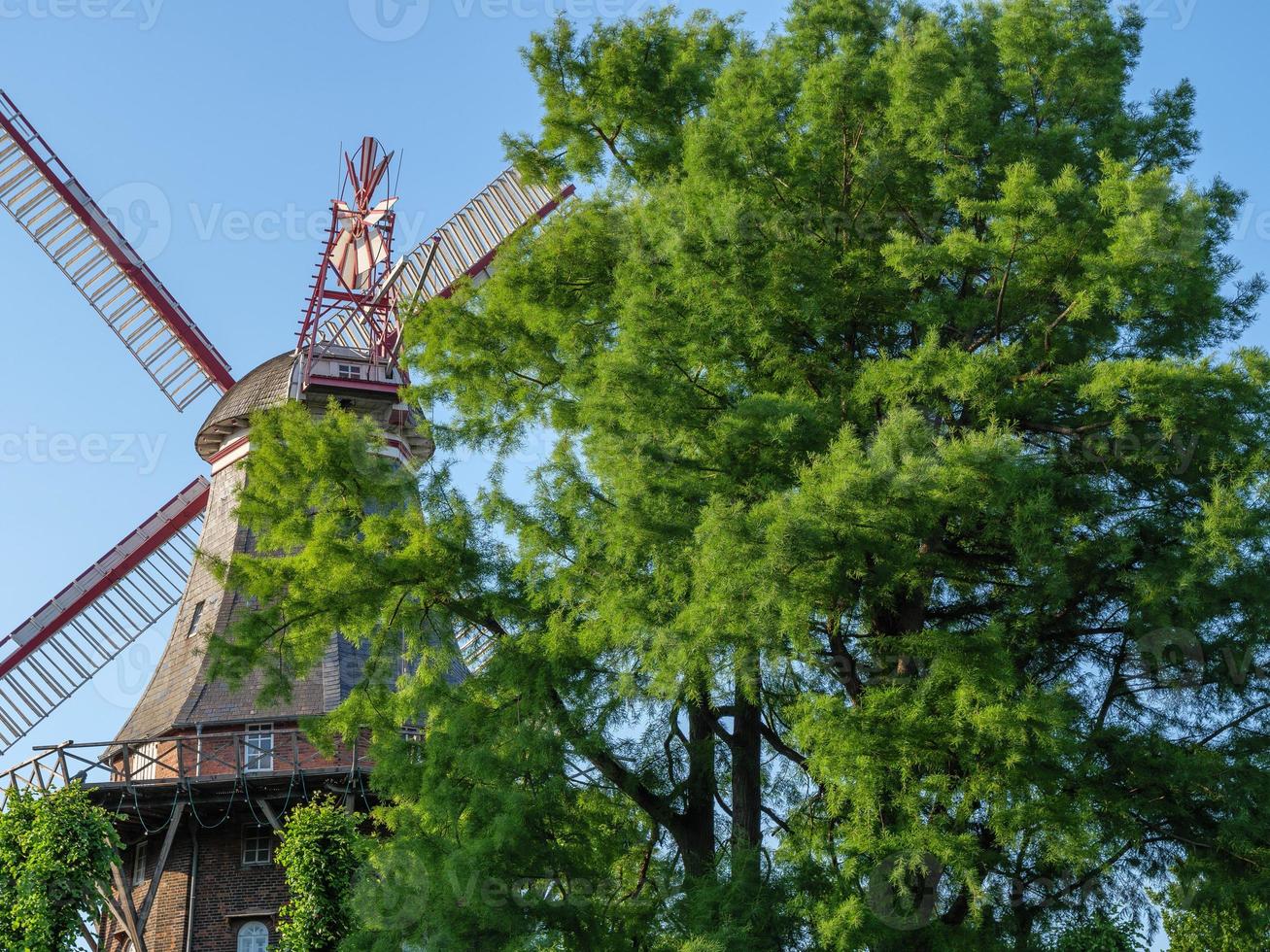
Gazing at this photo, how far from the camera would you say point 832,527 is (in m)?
12.4

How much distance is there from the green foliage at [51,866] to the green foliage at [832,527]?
6752mm

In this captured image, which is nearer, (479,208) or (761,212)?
(761,212)

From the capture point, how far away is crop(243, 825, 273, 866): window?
23609 millimetres

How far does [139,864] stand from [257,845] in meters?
2.14

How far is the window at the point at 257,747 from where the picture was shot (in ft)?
76.5

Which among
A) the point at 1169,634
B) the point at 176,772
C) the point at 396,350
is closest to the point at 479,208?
the point at 396,350

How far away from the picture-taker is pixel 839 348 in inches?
618

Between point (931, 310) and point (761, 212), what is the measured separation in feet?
6.30

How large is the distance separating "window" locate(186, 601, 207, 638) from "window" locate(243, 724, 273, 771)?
2571 millimetres

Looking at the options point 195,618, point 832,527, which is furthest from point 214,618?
point 832,527

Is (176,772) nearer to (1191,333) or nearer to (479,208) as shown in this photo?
(479,208)

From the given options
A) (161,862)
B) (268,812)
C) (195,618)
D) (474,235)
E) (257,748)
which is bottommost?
(161,862)

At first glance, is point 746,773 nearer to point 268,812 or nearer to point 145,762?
point 268,812

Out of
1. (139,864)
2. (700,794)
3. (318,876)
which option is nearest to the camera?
(700,794)
